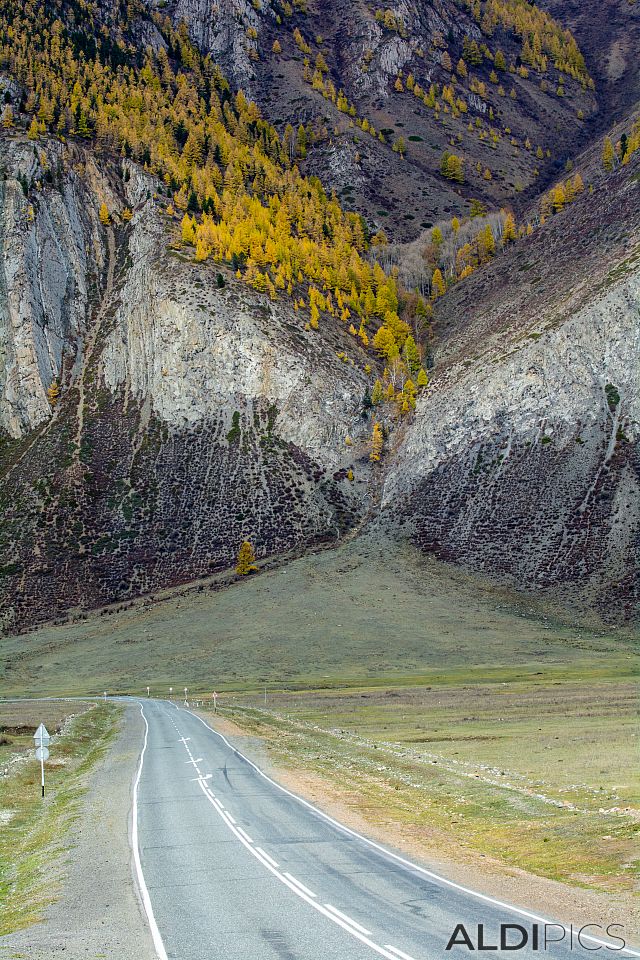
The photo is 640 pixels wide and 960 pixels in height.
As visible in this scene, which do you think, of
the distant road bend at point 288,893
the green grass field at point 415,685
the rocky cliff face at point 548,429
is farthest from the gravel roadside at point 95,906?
the rocky cliff face at point 548,429

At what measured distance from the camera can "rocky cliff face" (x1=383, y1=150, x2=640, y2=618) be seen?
4013 inches

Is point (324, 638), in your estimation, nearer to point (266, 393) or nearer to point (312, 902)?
point (266, 393)

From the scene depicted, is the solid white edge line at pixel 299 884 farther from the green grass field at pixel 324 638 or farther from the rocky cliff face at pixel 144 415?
the rocky cliff face at pixel 144 415

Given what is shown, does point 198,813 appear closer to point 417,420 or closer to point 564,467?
point 564,467

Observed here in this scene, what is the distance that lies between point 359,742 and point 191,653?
55393 millimetres

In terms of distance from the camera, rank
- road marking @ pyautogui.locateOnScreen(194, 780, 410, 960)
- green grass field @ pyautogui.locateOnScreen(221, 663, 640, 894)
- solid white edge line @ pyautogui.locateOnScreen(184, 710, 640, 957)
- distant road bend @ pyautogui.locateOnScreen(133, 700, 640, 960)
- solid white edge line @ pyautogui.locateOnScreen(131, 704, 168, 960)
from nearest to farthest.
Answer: road marking @ pyautogui.locateOnScreen(194, 780, 410, 960)
solid white edge line @ pyautogui.locateOnScreen(184, 710, 640, 957)
distant road bend @ pyautogui.locateOnScreen(133, 700, 640, 960)
solid white edge line @ pyautogui.locateOnScreen(131, 704, 168, 960)
green grass field @ pyautogui.locateOnScreen(221, 663, 640, 894)

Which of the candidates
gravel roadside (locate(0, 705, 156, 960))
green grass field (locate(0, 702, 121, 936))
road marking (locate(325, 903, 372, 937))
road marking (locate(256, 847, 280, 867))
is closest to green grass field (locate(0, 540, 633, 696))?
green grass field (locate(0, 702, 121, 936))

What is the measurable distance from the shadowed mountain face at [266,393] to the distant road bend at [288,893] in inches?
3121

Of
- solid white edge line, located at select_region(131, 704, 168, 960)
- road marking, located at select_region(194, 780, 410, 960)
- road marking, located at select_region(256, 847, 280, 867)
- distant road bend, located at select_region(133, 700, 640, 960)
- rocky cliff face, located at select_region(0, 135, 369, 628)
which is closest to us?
road marking, located at select_region(194, 780, 410, 960)

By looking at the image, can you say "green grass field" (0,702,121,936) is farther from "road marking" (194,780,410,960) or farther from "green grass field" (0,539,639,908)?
"green grass field" (0,539,639,908)

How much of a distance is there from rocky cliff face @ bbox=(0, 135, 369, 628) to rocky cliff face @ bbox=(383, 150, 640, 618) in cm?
1613

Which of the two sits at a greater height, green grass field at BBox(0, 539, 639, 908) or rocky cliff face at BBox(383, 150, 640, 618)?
rocky cliff face at BBox(383, 150, 640, 618)

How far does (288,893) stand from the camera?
14.7 metres

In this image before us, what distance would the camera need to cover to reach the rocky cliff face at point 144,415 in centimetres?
11844
